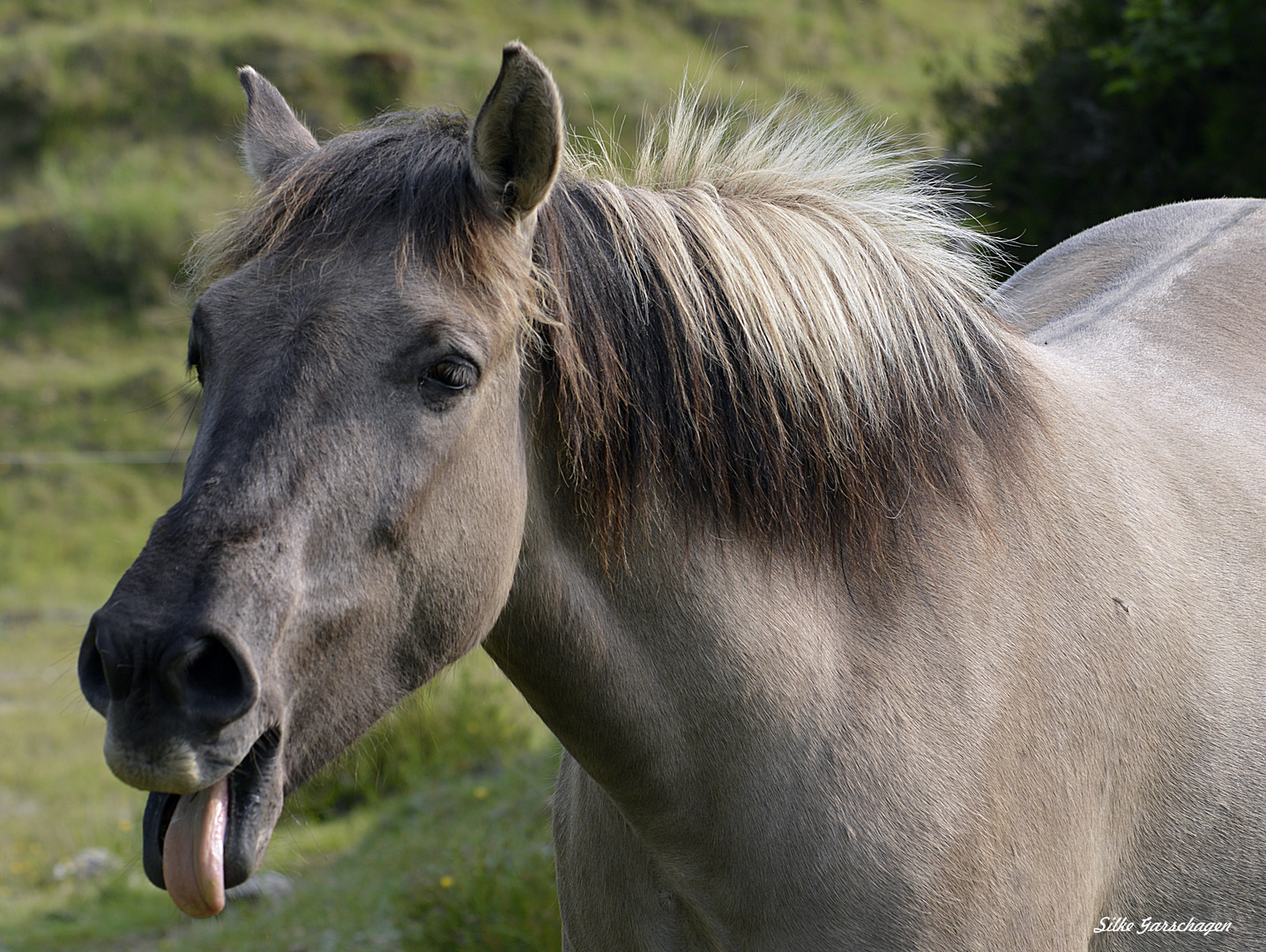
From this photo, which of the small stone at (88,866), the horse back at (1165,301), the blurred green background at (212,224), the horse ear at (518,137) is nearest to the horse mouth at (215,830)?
the blurred green background at (212,224)

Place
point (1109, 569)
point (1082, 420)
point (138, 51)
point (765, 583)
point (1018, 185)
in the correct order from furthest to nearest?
point (138, 51) < point (1018, 185) < point (1082, 420) < point (1109, 569) < point (765, 583)

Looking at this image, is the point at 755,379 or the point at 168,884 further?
the point at 755,379

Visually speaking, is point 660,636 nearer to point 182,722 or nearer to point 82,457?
point 182,722

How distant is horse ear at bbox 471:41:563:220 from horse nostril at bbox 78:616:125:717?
0.86 m

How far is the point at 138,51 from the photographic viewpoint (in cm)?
2155

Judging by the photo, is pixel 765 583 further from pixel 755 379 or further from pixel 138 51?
pixel 138 51

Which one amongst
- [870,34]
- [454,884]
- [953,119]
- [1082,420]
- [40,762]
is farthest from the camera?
[870,34]

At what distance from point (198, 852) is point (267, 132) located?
132 centimetres

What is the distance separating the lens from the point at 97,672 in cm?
145

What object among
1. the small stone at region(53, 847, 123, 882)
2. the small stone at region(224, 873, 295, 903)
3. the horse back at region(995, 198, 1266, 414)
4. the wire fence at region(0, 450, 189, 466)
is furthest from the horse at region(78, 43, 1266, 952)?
the wire fence at region(0, 450, 189, 466)

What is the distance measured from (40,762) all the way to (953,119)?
8.92 m

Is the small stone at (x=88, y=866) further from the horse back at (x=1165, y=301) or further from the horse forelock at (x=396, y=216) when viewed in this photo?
the horse back at (x=1165, y=301)

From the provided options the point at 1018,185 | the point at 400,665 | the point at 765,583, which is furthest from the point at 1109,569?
the point at 1018,185

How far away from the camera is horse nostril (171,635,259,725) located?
1.39 metres
